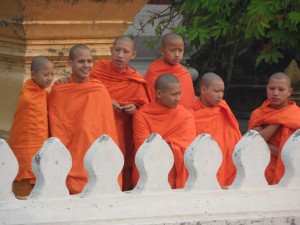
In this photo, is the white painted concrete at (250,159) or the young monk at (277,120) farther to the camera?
the young monk at (277,120)

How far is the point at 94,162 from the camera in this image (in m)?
5.52

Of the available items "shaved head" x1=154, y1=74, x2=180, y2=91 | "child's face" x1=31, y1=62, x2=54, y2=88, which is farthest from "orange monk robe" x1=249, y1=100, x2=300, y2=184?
"child's face" x1=31, y1=62, x2=54, y2=88

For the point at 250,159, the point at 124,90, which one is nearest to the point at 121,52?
the point at 124,90

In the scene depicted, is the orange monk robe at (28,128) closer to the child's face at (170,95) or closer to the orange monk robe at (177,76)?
the child's face at (170,95)

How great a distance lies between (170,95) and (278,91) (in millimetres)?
Answer: 717

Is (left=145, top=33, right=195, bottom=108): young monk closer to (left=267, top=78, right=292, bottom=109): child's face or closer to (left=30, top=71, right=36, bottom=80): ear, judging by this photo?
(left=267, top=78, right=292, bottom=109): child's face

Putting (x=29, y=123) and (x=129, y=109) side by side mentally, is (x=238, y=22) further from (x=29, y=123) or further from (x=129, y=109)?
(x=29, y=123)

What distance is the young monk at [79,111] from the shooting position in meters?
7.05

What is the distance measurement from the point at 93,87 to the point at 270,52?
280 cm

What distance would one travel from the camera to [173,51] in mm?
7711

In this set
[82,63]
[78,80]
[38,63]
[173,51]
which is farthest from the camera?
[173,51]

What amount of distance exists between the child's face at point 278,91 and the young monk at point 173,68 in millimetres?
606

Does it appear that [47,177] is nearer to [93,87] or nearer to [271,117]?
[93,87]

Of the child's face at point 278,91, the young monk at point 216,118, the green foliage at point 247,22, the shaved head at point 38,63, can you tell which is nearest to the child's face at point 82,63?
the shaved head at point 38,63
